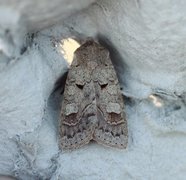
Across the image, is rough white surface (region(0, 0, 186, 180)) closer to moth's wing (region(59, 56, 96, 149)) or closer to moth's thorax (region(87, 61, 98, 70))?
moth's wing (region(59, 56, 96, 149))

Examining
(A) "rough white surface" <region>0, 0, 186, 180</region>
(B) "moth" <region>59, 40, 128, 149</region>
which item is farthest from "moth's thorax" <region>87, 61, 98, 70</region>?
(A) "rough white surface" <region>0, 0, 186, 180</region>

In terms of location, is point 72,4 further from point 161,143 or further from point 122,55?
point 161,143

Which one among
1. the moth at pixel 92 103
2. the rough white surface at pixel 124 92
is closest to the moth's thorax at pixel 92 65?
the moth at pixel 92 103

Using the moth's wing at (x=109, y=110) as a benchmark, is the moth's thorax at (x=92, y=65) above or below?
above

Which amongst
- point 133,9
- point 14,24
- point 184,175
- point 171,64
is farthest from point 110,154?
point 14,24

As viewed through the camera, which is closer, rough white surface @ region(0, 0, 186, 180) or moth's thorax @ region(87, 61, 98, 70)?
rough white surface @ region(0, 0, 186, 180)

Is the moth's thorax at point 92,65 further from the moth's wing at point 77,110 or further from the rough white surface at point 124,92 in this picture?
the rough white surface at point 124,92
